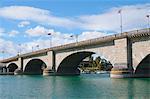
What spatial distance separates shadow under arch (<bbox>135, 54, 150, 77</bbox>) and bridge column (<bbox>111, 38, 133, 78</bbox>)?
2.05 m

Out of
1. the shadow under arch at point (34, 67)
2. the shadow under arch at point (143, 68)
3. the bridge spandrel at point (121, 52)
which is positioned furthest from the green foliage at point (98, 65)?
the bridge spandrel at point (121, 52)

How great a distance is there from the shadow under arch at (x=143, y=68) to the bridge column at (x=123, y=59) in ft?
6.74

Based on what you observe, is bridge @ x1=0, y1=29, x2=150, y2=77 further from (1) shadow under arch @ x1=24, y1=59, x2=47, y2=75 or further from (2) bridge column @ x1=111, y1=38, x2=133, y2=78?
(1) shadow under arch @ x1=24, y1=59, x2=47, y2=75

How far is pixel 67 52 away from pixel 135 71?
29.4 metres

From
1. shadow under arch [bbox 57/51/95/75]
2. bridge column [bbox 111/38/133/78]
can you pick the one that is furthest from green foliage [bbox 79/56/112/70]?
bridge column [bbox 111/38/133/78]

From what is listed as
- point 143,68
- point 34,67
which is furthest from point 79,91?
point 34,67

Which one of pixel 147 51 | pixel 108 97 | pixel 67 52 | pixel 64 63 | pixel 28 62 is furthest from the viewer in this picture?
pixel 28 62

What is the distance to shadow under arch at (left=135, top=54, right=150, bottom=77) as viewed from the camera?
76.2 m

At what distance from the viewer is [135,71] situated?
7569 cm

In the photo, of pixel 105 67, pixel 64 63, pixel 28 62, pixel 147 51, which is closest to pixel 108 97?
pixel 147 51

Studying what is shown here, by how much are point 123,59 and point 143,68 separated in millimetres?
5294

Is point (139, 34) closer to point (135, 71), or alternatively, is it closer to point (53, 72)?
point (135, 71)

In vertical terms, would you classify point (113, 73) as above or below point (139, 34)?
below

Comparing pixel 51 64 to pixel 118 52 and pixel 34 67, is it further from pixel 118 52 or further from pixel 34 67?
pixel 118 52
